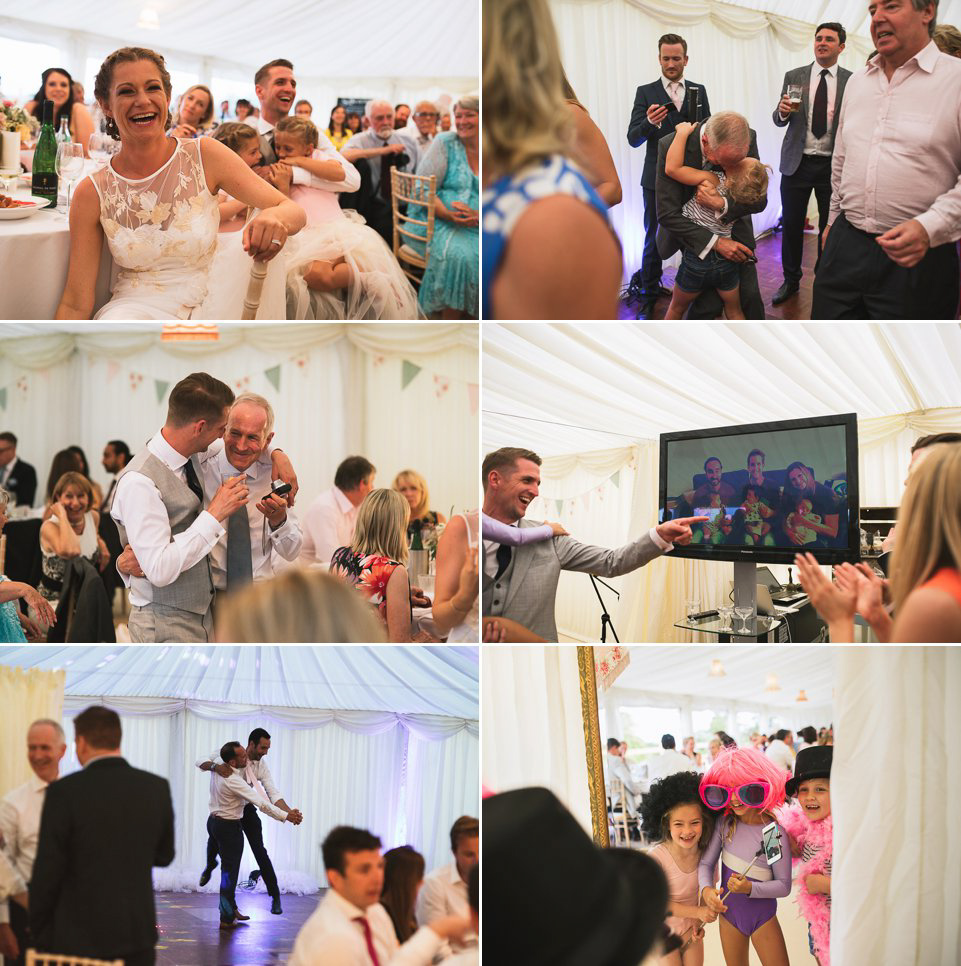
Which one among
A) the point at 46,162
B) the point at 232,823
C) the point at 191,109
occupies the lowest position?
the point at 232,823

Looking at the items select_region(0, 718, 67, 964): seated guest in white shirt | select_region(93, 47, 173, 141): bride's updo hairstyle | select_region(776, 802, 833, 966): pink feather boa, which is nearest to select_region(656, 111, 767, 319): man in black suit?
select_region(93, 47, 173, 141): bride's updo hairstyle

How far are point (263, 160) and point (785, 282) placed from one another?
138 cm

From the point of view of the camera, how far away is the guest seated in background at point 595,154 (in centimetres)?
242

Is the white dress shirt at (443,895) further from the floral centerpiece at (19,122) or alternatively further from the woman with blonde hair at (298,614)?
the floral centerpiece at (19,122)

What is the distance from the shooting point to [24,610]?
2.60m

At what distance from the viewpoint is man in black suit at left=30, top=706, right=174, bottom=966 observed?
254 cm

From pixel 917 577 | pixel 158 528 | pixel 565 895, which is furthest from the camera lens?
pixel 158 528

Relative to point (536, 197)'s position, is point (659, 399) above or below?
below

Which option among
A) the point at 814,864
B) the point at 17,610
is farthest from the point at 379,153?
the point at 814,864

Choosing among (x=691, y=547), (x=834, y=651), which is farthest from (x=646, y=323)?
(x=834, y=651)

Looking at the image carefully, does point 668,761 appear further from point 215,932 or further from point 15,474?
point 15,474

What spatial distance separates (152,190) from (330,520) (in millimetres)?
940

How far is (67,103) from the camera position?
249 centimetres

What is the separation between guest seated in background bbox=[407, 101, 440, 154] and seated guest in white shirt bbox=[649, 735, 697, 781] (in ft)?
5.54
